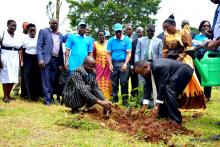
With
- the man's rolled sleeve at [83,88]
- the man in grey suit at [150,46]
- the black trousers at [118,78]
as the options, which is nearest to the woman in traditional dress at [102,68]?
the black trousers at [118,78]

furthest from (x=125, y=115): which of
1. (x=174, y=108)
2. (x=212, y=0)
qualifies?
(x=212, y=0)

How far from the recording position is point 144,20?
3525cm

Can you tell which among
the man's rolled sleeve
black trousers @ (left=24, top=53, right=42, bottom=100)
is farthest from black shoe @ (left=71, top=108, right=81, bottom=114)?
black trousers @ (left=24, top=53, right=42, bottom=100)

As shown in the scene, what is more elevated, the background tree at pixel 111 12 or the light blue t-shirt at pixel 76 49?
the background tree at pixel 111 12

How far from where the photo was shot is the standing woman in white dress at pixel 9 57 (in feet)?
28.7

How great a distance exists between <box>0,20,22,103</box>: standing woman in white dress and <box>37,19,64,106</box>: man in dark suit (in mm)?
570

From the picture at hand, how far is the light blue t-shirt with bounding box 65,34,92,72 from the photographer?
915cm

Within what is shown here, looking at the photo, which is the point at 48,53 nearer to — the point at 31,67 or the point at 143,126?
the point at 31,67

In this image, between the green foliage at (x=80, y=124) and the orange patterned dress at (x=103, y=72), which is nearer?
the green foliage at (x=80, y=124)

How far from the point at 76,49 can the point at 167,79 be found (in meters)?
Result: 3.22

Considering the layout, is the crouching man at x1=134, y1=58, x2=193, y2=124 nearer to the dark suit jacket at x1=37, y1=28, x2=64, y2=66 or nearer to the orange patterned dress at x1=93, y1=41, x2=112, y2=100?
the dark suit jacket at x1=37, y1=28, x2=64, y2=66

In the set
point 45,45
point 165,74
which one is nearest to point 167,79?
point 165,74

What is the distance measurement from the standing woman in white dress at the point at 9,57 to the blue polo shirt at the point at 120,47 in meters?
2.15

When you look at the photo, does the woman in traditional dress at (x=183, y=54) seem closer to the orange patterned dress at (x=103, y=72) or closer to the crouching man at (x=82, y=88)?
the crouching man at (x=82, y=88)
